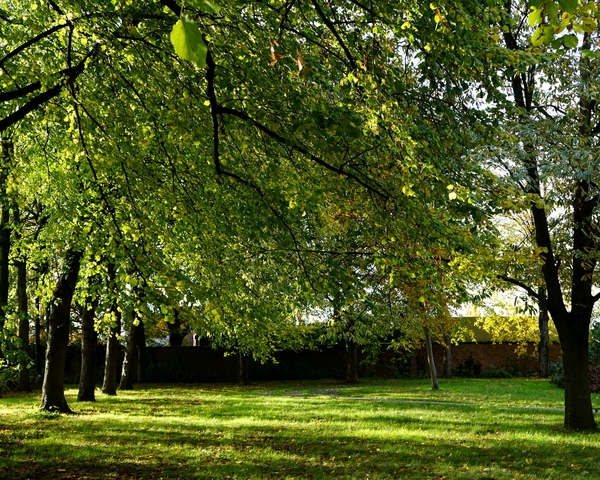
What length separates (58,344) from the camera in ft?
49.0

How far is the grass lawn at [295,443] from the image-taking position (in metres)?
7.67

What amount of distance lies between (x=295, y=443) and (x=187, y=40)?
9371 mm

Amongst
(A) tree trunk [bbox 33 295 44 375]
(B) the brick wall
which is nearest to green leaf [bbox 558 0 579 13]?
(A) tree trunk [bbox 33 295 44 375]

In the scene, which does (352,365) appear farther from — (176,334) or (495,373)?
(176,334)

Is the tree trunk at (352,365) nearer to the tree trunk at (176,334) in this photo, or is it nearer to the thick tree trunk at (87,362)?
the tree trunk at (176,334)

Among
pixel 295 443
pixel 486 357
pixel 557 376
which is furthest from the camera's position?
pixel 486 357

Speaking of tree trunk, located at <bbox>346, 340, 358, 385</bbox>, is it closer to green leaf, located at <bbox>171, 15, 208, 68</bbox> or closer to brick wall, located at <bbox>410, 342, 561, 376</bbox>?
brick wall, located at <bbox>410, 342, 561, 376</bbox>

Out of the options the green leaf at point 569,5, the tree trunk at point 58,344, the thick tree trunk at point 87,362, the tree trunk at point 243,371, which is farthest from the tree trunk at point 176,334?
the green leaf at point 569,5

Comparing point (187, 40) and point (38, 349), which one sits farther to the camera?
point (38, 349)

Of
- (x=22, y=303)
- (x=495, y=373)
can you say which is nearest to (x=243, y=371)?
(x=22, y=303)

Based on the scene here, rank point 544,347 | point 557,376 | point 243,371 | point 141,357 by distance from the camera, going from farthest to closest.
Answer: point 141,357
point 544,347
point 243,371
point 557,376

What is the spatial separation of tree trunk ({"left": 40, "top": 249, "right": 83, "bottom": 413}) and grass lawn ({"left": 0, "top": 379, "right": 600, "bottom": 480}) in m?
0.52

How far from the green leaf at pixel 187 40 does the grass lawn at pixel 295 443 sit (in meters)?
6.73

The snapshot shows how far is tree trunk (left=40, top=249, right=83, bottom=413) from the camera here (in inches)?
574
